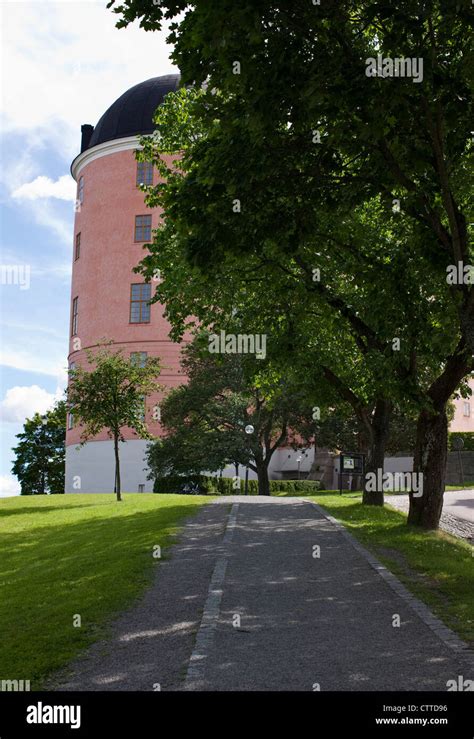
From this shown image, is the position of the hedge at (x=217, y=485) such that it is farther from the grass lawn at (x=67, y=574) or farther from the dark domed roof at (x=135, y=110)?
the dark domed roof at (x=135, y=110)

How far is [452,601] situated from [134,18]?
861cm

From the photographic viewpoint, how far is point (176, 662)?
7.38 meters

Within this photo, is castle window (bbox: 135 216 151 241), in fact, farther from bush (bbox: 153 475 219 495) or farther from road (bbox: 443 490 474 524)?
road (bbox: 443 490 474 524)

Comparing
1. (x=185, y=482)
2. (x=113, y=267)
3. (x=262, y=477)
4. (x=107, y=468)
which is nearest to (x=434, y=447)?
(x=262, y=477)

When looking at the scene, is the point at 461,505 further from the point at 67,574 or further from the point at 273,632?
the point at 273,632

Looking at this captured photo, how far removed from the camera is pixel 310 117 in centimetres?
974

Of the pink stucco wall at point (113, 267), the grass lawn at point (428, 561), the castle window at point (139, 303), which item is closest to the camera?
the grass lawn at point (428, 561)

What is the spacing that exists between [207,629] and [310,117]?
6346mm

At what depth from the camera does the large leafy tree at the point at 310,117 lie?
9.19 meters

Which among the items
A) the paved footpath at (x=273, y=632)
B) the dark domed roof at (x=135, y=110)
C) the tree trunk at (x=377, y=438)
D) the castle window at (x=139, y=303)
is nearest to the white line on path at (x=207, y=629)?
the paved footpath at (x=273, y=632)

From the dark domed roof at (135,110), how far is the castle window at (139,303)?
10.9m

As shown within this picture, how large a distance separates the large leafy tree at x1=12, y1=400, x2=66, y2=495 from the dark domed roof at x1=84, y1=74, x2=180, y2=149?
24.9 meters

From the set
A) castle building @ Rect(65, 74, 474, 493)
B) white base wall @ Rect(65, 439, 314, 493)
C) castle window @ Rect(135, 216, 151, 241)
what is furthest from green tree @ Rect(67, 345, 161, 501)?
castle window @ Rect(135, 216, 151, 241)

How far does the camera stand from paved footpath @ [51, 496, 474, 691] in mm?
6891
